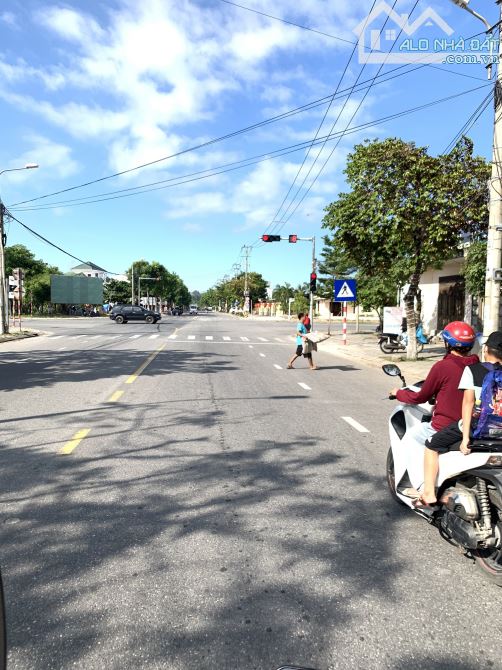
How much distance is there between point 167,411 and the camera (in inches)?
308

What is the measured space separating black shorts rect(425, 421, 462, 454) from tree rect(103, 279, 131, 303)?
10915cm

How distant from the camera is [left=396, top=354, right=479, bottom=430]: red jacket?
3471 mm

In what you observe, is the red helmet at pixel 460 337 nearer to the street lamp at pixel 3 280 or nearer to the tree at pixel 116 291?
the street lamp at pixel 3 280

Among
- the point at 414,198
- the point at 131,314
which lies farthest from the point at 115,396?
the point at 131,314

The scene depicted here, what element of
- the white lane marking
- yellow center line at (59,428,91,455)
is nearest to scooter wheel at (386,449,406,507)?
the white lane marking

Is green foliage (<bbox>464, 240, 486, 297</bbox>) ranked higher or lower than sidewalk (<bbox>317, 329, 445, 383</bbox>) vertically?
higher

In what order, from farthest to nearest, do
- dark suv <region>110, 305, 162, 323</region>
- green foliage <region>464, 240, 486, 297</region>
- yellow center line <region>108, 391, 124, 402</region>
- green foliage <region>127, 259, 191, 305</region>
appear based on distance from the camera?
green foliage <region>127, 259, 191, 305</region> < dark suv <region>110, 305, 162, 323</region> < green foliage <region>464, 240, 486, 297</region> < yellow center line <region>108, 391, 124, 402</region>

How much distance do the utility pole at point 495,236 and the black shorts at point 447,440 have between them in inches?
272

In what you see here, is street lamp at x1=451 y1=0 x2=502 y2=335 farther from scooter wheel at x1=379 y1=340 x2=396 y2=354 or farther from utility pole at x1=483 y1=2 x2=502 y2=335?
scooter wheel at x1=379 y1=340 x2=396 y2=354

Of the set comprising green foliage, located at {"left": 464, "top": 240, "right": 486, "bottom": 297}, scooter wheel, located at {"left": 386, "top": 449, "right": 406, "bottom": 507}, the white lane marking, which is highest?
green foliage, located at {"left": 464, "top": 240, "right": 486, "bottom": 297}

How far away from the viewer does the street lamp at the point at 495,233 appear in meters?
9.53

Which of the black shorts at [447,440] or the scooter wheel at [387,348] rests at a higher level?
the black shorts at [447,440]

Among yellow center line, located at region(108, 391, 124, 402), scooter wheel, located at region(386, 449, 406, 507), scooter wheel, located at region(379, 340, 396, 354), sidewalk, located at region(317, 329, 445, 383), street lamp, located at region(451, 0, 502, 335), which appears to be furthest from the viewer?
scooter wheel, located at region(379, 340, 396, 354)

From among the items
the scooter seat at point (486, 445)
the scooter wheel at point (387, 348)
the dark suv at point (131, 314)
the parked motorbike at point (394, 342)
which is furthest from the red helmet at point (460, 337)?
the dark suv at point (131, 314)
